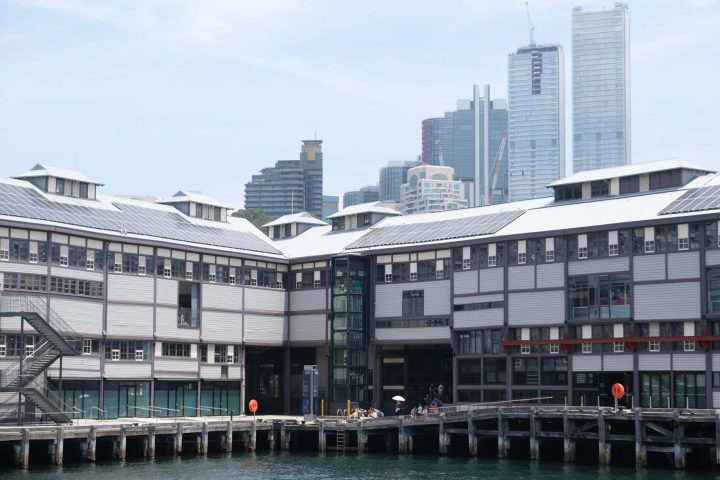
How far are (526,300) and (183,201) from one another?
34181mm

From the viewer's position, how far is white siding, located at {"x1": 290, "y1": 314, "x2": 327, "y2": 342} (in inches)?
4168

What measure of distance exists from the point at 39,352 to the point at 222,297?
21.6m

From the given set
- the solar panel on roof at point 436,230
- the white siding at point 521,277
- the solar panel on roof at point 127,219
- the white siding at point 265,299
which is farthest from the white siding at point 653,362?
the solar panel on roof at point 127,219

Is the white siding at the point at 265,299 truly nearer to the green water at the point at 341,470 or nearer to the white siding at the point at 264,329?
the white siding at the point at 264,329

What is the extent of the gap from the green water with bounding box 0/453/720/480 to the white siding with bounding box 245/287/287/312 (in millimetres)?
22103

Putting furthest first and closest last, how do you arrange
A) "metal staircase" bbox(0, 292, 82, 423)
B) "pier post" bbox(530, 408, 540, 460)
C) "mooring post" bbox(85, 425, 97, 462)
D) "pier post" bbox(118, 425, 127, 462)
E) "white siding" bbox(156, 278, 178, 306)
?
1. "white siding" bbox(156, 278, 178, 306)
2. "metal staircase" bbox(0, 292, 82, 423)
3. "pier post" bbox(530, 408, 540, 460)
4. "pier post" bbox(118, 425, 127, 462)
5. "mooring post" bbox(85, 425, 97, 462)

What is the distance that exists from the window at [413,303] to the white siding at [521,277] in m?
9.28

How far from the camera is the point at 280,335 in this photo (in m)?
108

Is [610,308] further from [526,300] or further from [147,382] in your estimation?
[147,382]

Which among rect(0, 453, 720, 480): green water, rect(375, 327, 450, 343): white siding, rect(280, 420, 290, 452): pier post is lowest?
rect(0, 453, 720, 480): green water

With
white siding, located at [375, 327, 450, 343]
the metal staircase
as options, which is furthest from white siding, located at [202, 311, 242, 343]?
the metal staircase

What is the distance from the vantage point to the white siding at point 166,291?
96875 mm

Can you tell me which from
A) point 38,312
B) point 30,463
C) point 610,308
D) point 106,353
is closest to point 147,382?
point 106,353

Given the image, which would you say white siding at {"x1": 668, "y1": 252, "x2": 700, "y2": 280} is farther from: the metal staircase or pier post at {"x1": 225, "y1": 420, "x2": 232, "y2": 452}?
the metal staircase
